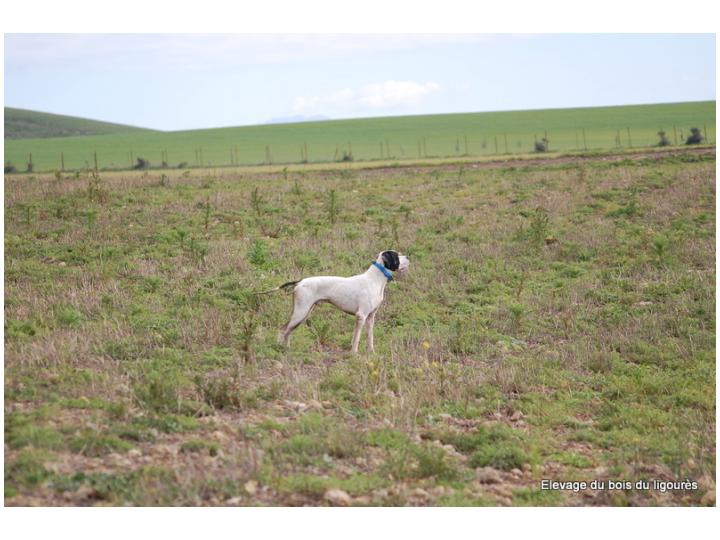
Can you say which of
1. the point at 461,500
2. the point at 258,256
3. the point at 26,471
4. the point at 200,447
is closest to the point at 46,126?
the point at 258,256

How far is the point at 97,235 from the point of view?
1898cm

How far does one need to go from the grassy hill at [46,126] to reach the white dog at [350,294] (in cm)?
11426

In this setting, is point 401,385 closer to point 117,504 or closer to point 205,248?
point 117,504

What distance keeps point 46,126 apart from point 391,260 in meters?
130

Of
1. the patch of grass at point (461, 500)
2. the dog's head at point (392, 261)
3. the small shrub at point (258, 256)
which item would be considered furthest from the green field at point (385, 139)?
the patch of grass at point (461, 500)

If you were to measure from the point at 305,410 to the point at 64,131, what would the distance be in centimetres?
13048

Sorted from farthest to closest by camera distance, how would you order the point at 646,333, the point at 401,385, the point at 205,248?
the point at 205,248 < the point at 646,333 < the point at 401,385

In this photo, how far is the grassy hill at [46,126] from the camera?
393 feet

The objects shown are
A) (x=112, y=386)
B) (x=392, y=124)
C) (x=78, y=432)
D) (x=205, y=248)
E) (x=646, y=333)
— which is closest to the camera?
(x=78, y=432)

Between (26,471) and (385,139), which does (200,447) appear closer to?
(26,471)

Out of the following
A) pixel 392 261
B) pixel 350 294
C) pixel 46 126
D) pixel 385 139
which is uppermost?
pixel 46 126

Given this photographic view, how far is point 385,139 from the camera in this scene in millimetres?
80062

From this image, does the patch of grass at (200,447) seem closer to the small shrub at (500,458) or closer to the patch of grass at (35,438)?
the patch of grass at (35,438)

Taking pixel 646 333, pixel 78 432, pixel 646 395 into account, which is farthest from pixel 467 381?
pixel 78 432
